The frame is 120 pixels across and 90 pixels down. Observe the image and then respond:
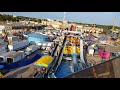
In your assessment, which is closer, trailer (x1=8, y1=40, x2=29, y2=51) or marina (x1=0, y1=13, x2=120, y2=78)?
marina (x1=0, y1=13, x2=120, y2=78)

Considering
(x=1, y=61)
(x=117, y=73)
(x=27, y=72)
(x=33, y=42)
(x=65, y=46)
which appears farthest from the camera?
(x=33, y=42)

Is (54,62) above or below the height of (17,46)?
below

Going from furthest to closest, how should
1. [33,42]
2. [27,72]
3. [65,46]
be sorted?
[33,42] → [65,46] → [27,72]

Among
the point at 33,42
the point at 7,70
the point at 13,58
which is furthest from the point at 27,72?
the point at 33,42

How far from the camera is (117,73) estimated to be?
0.66 meters

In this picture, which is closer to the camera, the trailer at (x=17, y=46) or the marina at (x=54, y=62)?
the marina at (x=54, y=62)

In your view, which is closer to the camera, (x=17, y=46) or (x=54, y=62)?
(x=54, y=62)
